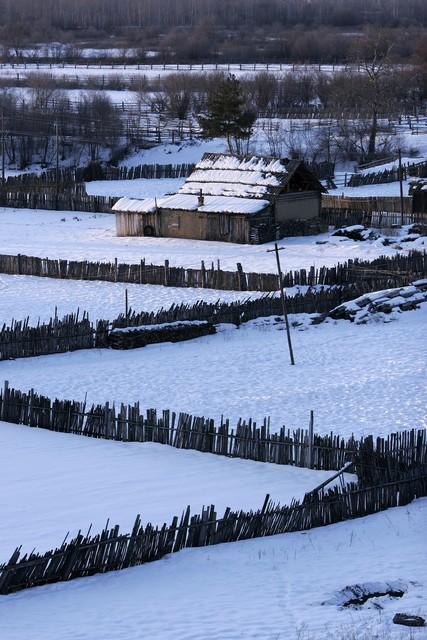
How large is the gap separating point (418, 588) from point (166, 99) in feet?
213

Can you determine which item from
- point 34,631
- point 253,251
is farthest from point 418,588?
point 253,251

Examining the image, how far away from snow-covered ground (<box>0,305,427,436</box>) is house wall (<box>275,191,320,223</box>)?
12.5 meters

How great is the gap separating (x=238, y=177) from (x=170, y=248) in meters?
4.17

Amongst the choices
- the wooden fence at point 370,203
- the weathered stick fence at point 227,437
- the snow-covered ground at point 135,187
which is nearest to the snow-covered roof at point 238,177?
the wooden fence at point 370,203

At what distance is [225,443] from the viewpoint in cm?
1748

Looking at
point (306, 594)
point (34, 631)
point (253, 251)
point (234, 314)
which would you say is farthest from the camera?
point (253, 251)

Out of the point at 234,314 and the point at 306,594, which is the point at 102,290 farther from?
the point at 306,594

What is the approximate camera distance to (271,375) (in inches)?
920

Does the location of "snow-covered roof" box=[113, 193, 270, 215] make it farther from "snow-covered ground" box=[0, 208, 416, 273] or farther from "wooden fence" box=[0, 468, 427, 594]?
"wooden fence" box=[0, 468, 427, 594]

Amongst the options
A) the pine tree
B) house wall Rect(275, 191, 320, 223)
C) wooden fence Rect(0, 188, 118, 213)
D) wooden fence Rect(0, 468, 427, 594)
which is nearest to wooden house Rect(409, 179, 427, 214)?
house wall Rect(275, 191, 320, 223)

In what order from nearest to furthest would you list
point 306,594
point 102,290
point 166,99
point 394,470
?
point 306,594
point 394,470
point 102,290
point 166,99

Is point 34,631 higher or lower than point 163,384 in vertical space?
higher

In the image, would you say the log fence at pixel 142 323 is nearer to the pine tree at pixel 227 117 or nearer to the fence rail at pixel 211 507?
the fence rail at pixel 211 507

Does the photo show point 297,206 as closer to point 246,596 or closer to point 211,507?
point 211,507
